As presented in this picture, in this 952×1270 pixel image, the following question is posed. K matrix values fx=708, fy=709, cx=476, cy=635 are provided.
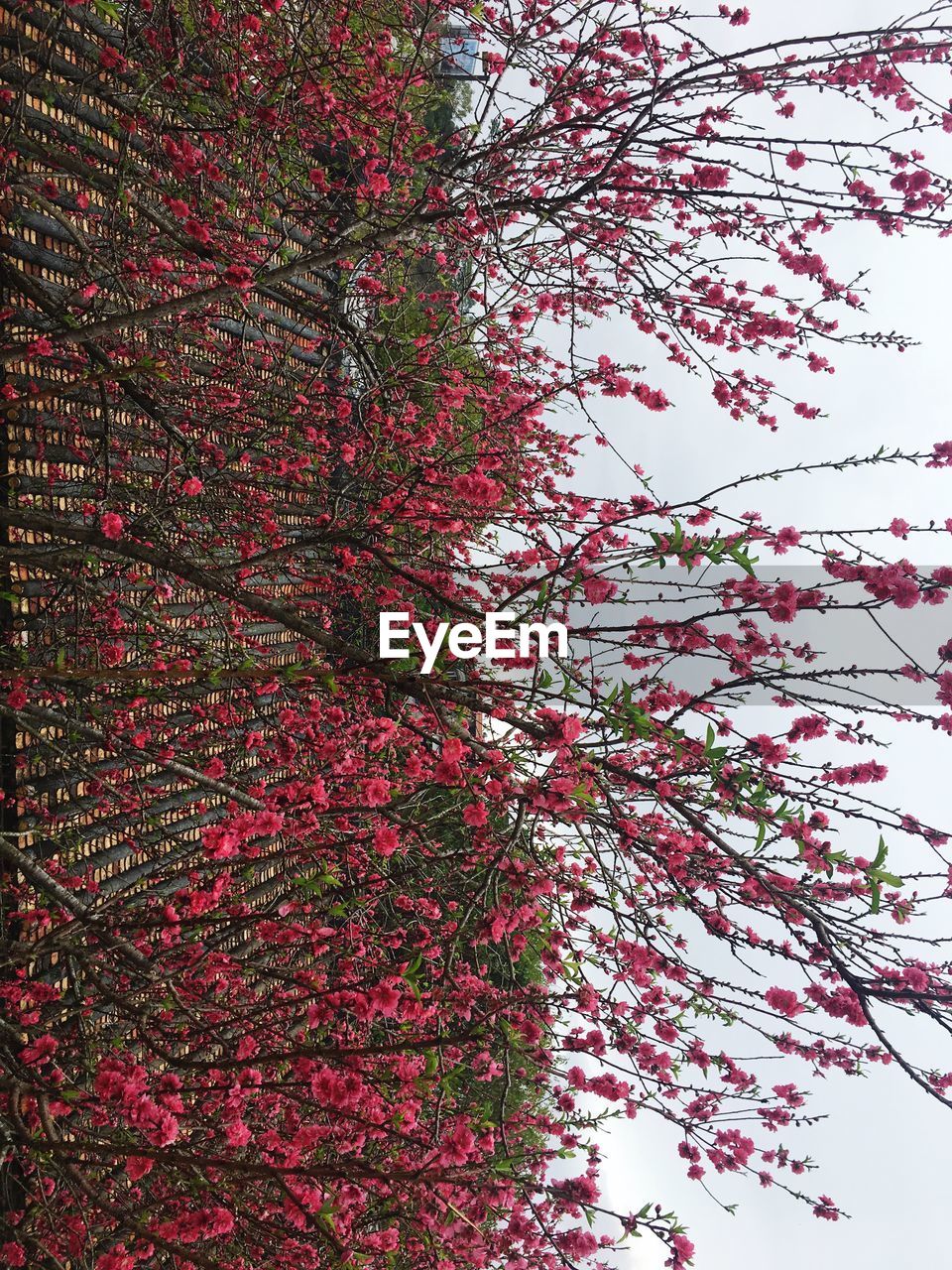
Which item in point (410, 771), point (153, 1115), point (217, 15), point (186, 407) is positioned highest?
point (217, 15)

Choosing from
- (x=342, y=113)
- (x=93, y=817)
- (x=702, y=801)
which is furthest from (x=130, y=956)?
(x=342, y=113)

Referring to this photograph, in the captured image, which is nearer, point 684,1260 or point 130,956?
point 130,956

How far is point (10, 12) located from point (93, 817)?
17.7 feet

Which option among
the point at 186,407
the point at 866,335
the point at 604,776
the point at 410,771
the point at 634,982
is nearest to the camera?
the point at 604,776

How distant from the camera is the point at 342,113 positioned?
530 centimetres

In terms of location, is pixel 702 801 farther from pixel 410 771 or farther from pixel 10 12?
pixel 10 12

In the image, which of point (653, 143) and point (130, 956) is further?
point (653, 143)

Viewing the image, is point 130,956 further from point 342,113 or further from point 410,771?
point 342,113

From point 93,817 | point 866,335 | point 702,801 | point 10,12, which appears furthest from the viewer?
point 93,817

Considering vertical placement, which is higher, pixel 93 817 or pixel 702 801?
pixel 702 801

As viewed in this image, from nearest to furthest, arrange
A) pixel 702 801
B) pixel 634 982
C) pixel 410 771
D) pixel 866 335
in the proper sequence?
pixel 702 801 < pixel 410 771 < pixel 634 982 < pixel 866 335

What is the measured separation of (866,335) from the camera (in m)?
4.05

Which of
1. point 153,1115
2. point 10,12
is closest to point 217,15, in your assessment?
point 10,12

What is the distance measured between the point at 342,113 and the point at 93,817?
5.48 metres
